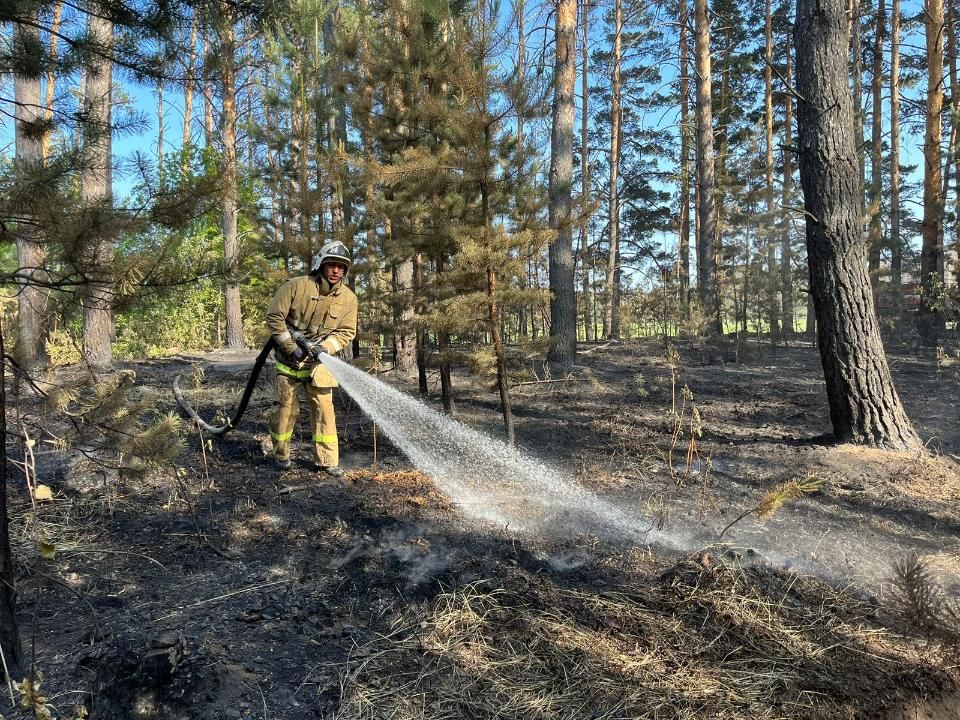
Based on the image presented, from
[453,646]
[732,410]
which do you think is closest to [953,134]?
[732,410]

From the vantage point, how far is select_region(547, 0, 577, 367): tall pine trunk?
9883 millimetres

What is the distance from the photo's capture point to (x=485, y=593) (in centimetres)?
318

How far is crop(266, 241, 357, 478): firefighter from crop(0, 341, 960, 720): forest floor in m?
0.36

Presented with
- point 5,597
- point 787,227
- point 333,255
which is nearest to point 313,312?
point 333,255

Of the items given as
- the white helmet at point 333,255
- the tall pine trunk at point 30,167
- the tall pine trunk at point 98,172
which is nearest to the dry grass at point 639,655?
the tall pine trunk at point 98,172

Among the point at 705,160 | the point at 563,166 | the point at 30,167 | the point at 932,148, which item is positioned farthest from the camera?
the point at 705,160

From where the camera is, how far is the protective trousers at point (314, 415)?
5.42 metres

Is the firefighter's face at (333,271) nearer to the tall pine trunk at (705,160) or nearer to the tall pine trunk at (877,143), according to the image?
the tall pine trunk at (705,160)

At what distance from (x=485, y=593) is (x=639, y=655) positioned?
2.84ft

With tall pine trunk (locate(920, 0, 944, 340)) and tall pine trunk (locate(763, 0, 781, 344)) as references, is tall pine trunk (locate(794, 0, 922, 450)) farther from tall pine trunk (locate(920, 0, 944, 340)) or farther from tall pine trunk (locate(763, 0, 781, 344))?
tall pine trunk (locate(763, 0, 781, 344))

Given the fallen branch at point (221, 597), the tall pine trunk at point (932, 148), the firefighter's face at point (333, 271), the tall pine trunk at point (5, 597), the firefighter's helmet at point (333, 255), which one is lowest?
the fallen branch at point (221, 597)

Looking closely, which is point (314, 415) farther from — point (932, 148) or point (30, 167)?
point (932, 148)

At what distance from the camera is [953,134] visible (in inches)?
545

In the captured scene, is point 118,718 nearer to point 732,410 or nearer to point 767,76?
point 732,410
